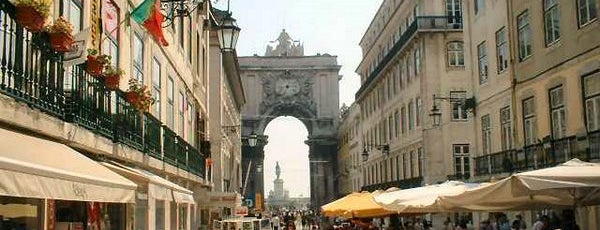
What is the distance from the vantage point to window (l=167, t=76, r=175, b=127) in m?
19.4

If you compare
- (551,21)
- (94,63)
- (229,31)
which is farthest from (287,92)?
(94,63)

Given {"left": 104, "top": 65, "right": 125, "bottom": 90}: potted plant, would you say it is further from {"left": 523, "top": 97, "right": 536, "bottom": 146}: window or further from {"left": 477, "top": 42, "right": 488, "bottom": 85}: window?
{"left": 477, "top": 42, "right": 488, "bottom": 85}: window

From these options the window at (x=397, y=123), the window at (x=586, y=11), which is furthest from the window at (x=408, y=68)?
the window at (x=586, y=11)

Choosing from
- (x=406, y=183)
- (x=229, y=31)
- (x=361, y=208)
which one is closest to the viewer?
(x=229, y=31)

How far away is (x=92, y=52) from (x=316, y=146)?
280 ft

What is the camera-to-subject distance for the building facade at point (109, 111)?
761 centimetres

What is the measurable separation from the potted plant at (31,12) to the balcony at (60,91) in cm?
9

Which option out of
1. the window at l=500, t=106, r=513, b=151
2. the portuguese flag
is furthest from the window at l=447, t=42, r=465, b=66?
the portuguese flag

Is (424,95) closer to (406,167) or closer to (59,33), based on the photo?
(406,167)

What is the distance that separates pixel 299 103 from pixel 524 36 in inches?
2746

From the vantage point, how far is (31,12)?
283 inches

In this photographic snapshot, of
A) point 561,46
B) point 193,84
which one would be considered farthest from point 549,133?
point 193,84

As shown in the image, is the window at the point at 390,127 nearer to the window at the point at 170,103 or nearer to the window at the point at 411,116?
the window at the point at 411,116

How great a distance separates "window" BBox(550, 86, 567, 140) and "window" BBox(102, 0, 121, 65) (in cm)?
1238
